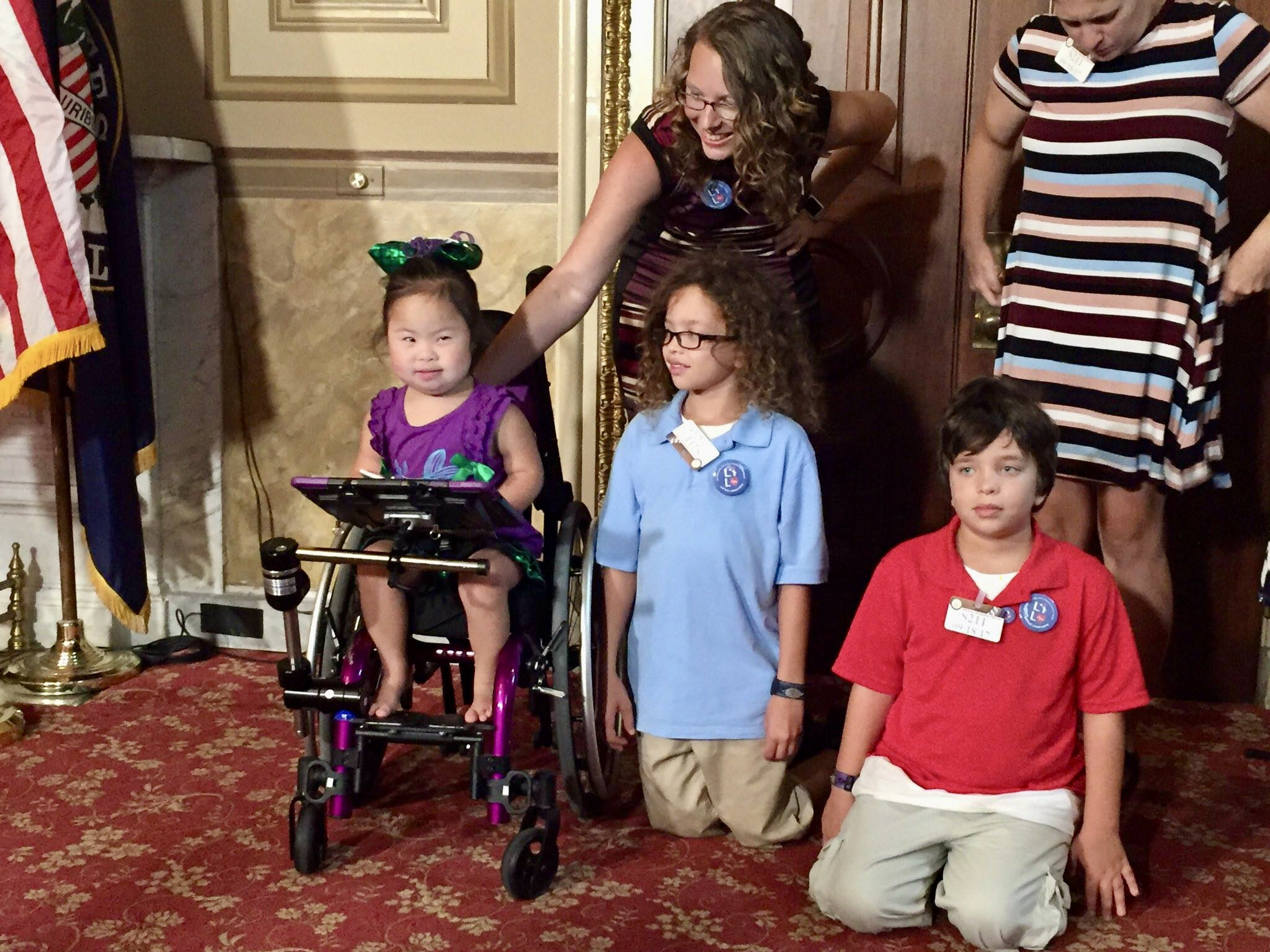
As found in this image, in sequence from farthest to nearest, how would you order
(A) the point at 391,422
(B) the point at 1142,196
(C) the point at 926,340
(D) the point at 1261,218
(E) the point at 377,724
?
1. (C) the point at 926,340
2. (D) the point at 1261,218
3. (B) the point at 1142,196
4. (A) the point at 391,422
5. (E) the point at 377,724

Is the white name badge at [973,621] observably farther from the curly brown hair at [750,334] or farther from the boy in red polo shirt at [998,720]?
the curly brown hair at [750,334]

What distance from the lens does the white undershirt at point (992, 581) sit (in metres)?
1.95

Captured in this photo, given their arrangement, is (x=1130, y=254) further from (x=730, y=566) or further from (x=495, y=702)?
(x=495, y=702)

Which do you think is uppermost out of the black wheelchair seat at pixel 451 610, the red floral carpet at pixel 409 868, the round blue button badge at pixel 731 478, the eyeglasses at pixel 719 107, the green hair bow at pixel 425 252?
the eyeglasses at pixel 719 107

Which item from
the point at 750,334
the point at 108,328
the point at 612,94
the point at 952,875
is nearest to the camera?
the point at 952,875

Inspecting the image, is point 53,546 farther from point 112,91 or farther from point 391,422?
point 391,422

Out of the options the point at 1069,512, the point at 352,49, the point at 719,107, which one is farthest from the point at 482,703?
the point at 352,49

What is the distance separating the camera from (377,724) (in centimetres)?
204

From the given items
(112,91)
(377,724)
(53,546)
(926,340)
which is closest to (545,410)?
(377,724)

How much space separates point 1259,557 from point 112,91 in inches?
105

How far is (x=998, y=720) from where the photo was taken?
1.92 metres

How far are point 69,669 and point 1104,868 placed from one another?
7.14 ft

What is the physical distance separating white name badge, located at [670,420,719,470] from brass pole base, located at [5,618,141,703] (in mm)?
1534

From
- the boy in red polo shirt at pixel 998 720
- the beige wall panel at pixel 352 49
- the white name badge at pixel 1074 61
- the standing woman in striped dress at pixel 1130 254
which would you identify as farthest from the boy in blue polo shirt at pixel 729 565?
the beige wall panel at pixel 352 49
